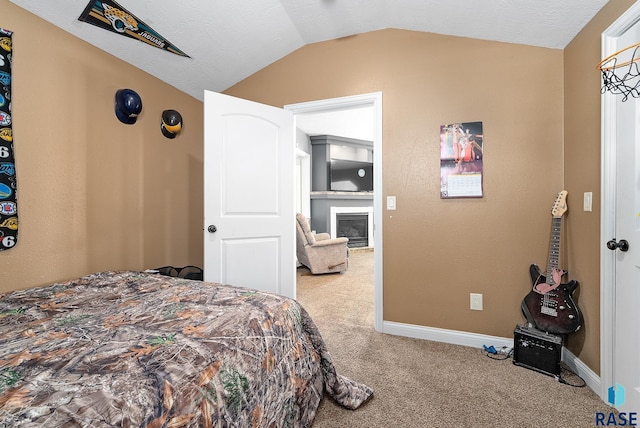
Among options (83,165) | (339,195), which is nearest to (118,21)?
(83,165)

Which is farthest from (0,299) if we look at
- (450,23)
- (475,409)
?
(450,23)

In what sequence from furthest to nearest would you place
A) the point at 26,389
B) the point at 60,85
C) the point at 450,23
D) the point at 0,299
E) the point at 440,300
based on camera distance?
1. the point at 440,300
2. the point at 450,23
3. the point at 60,85
4. the point at 0,299
5. the point at 26,389

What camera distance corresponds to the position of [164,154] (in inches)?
104

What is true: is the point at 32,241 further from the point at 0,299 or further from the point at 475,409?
the point at 475,409

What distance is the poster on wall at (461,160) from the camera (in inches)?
86.6

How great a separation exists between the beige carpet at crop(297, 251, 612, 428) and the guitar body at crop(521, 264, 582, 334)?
30cm

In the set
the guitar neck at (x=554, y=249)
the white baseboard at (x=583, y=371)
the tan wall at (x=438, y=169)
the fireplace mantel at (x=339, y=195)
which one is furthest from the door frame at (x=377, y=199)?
the fireplace mantel at (x=339, y=195)

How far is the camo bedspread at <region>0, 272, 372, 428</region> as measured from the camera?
2.07ft

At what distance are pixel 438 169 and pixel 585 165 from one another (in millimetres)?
872

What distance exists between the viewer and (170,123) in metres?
2.58

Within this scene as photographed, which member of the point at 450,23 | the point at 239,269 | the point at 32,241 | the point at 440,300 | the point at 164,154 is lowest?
the point at 440,300

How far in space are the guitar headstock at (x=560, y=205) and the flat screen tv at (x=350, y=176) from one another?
14.6ft

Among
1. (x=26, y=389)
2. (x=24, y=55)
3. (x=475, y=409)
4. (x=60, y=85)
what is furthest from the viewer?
(x=60, y=85)

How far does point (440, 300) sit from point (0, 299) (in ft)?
A: 8.75
